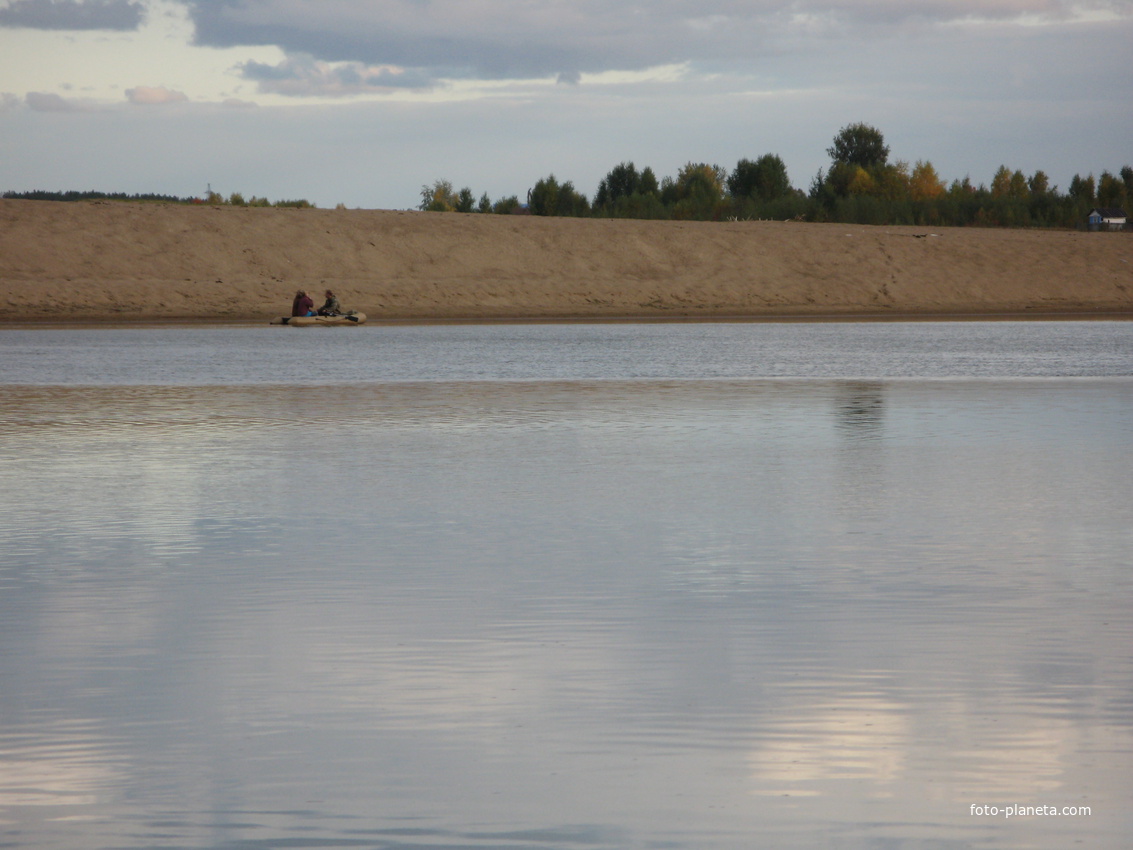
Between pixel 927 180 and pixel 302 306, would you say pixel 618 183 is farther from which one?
pixel 302 306

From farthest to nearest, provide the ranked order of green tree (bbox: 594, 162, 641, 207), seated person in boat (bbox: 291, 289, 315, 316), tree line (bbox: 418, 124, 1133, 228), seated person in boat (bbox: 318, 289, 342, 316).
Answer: green tree (bbox: 594, 162, 641, 207) < tree line (bbox: 418, 124, 1133, 228) < seated person in boat (bbox: 291, 289, 315, 316) < seated person in boat (bbox: 318, 289, 342, 316)

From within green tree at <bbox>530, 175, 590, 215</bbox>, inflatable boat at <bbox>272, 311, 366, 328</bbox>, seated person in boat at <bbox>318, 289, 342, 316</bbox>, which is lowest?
inflatable boat at <bbox>272, 311, 366, 328</bbox>

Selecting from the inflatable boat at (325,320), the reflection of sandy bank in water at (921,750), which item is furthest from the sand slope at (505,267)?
the reflection of sandy bank in water at (921,750)

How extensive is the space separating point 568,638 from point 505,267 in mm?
53109

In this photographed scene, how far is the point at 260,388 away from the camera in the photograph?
68.4ft

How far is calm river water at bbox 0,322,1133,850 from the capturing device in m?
4.20

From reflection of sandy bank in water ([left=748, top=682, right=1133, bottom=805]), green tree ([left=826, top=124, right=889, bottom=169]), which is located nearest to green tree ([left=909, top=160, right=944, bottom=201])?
green tree ([left=826, top=124, right=889, bottom=169])

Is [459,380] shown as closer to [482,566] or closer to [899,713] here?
[482,566]

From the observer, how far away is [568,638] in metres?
6.01

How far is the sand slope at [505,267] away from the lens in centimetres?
4997

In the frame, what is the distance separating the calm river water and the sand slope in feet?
118

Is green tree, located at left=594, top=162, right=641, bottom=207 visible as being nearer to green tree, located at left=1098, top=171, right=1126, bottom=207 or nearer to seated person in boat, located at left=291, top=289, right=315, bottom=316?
green tree, located at left=1098, top=171, right=1126, bottom=207

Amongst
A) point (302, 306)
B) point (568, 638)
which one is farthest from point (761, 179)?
point (568, 638)

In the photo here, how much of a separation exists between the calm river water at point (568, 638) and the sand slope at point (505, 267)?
36070mm
